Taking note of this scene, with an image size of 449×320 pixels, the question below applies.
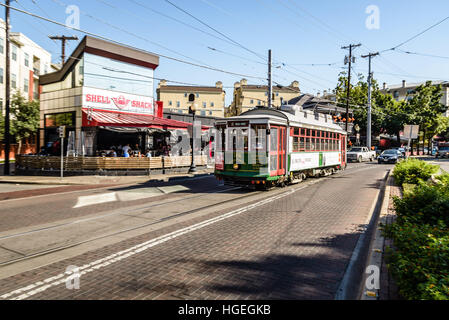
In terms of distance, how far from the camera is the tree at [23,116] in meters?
32.8

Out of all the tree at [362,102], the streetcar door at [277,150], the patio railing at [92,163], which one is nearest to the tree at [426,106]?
the tree at [362,102]

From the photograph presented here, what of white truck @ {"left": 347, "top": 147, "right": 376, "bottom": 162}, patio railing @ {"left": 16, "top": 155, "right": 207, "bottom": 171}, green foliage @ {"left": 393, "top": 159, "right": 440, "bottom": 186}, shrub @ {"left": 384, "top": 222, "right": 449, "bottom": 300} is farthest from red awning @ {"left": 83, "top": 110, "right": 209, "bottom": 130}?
white truck @ {"left": 347, "top": 147, "right": 376, "bottom": 162}

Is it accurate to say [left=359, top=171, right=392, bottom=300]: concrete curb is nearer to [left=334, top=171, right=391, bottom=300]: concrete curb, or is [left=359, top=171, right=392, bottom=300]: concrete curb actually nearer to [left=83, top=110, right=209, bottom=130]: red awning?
[left=334, top=171, right=391, bottom=300]: concrete curb

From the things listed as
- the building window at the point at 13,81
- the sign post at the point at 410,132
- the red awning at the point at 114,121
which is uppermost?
the building window at the point at 13,81

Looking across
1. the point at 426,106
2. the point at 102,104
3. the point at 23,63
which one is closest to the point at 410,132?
the point at 102,104

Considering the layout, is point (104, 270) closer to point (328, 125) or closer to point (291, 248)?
point (291, 248)

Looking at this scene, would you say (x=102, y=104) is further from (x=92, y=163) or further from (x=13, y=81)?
(x=13, y=81)

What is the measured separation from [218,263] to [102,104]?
70.6ft

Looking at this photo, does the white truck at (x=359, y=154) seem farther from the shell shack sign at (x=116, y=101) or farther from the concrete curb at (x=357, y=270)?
the concrete curb at (x=357, y=270)

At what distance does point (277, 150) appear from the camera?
13117mm

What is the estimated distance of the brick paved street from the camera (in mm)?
4414

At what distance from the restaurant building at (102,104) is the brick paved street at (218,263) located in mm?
15492
